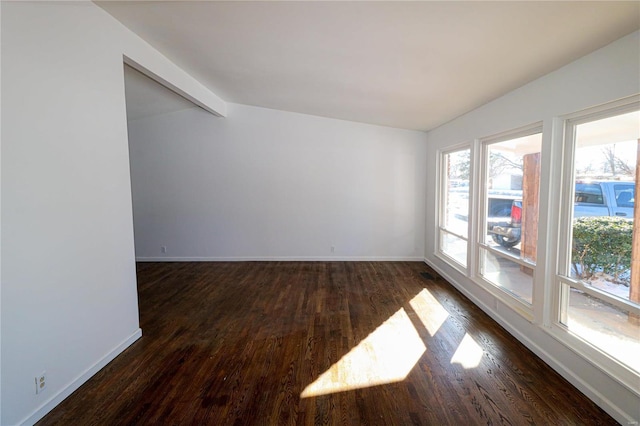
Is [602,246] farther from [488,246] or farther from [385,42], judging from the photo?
[385,42]

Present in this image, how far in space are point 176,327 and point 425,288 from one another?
11.0 ft

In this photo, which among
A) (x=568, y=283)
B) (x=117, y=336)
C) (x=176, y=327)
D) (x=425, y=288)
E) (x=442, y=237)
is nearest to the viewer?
(x=568, y=283)

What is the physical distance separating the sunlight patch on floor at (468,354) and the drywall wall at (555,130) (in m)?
0.49

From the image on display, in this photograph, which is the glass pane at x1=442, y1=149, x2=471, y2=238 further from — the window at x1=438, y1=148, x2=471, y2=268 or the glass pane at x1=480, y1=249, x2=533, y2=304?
the glass pane at x1=480, y1=249, x2=533, y2=304

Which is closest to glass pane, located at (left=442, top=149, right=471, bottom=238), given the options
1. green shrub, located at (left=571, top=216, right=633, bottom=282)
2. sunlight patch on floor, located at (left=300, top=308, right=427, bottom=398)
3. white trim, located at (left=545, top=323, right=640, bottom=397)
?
green shrub, located at (left=571, top=216, right=633, bottom=282)

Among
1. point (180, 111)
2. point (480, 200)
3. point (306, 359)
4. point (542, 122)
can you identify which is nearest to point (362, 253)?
point (480, 200)

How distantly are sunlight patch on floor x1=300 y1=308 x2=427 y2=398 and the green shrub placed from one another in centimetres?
150

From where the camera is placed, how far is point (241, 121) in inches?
213

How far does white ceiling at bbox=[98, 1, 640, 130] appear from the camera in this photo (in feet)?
5.81

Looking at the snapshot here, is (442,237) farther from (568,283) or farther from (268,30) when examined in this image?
(268,30)

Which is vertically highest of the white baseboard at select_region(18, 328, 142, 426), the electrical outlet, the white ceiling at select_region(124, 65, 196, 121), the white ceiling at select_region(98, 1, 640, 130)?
the white ceiling at select_region(124, 65, 196, 121)

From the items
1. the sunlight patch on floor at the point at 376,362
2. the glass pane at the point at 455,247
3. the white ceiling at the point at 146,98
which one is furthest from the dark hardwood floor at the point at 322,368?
the white ceiling at the point at 146,98

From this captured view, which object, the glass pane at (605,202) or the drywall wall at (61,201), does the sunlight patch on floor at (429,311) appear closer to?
the glass pane at (605,202)

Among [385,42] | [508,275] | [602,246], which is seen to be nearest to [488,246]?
[508,275]
